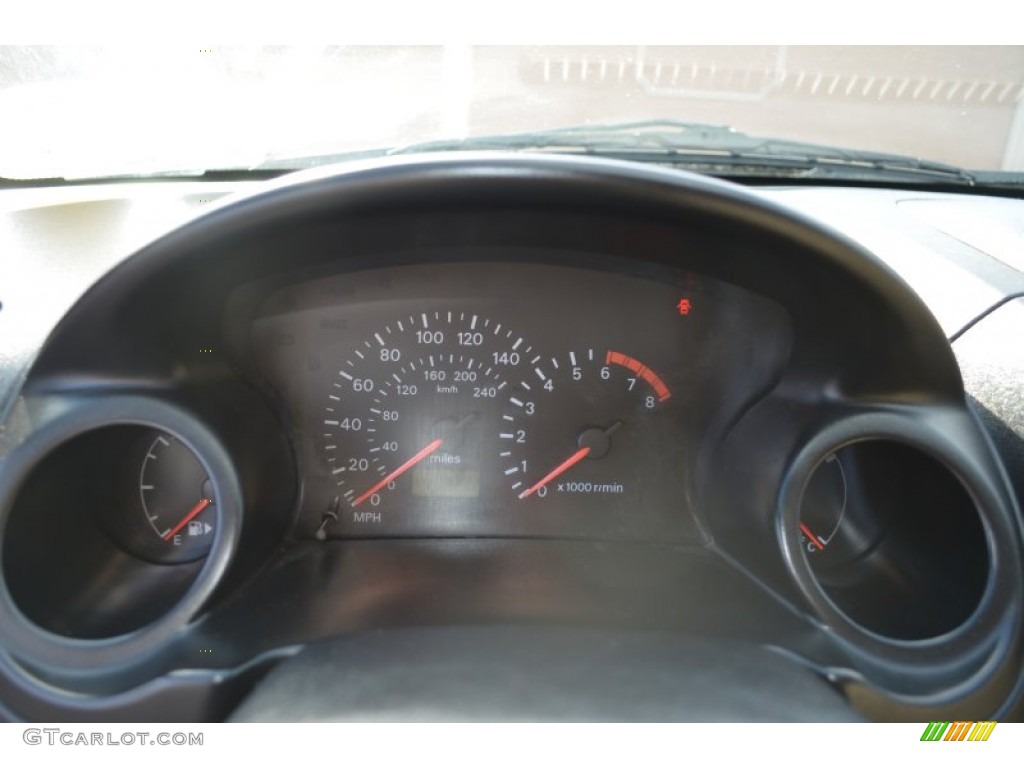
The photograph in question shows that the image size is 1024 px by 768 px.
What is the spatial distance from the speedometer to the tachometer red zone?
20 centimetres

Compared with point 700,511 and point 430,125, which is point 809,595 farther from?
point 430,125

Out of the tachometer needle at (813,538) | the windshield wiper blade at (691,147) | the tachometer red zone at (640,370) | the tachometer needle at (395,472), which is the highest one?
the windshield wiper blade at (691,147)

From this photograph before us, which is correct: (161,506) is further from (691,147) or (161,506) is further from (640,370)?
(691,147)

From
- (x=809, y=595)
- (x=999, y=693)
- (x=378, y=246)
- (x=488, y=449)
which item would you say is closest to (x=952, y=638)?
(x=999, y=693)

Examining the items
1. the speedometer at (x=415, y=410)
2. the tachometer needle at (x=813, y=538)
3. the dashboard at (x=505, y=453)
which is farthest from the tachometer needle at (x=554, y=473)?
the tachometer needle at (x=813, y=538)

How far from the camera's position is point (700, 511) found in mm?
2049

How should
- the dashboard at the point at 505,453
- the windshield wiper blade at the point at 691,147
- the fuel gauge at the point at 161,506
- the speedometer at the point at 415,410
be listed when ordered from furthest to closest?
the windshield wiper blade at the point at 691,147 < the speedometer at the point at 415,410 < the fuel gauge at the point at 161,506 < the dashboard at the point at 505,453

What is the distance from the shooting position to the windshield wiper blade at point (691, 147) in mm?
2316

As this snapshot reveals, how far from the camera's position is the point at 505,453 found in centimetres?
206

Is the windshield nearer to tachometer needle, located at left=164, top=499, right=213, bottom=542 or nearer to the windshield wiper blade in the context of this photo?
the windshield wiper blade

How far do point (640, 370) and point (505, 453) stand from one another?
378 millimetres

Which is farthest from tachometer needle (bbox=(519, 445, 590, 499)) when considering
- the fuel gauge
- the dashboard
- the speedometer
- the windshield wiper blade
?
the windshield wiper blade

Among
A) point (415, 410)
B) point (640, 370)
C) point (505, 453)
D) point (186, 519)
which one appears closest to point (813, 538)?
point (640, 370)

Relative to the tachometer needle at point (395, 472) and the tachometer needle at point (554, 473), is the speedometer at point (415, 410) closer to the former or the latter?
the tachometer needle at point (395, 472)
